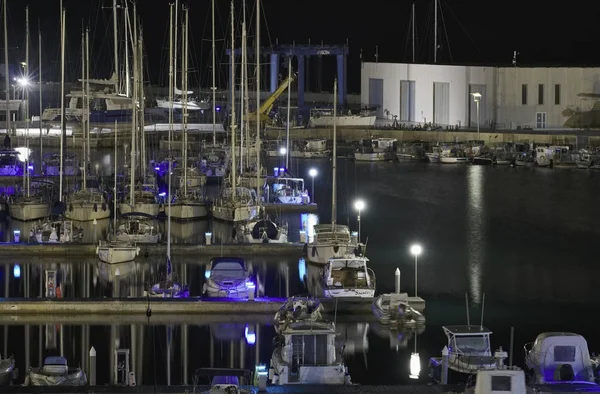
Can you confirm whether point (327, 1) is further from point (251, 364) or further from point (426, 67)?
point (251, 364)

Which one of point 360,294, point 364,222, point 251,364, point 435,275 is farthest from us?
point 364,222

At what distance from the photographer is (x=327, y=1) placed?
85.6 metres

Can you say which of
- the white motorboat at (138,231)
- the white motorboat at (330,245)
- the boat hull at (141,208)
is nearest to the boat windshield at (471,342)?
the white motorboat at (330,245)

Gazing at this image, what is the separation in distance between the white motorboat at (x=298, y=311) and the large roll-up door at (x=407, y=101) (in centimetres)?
3205

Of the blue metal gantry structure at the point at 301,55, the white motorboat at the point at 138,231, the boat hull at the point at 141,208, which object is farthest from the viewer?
the blue metal gantry structure at the point at 301,55

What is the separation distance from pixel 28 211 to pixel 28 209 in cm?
5

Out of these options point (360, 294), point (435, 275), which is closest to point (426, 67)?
point (435, 275)

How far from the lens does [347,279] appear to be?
80.5 feet

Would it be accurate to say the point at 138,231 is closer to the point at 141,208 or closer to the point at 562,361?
the point at 141,208

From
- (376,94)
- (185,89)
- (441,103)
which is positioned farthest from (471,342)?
(376,94)

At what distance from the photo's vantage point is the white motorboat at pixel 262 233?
1158 inches

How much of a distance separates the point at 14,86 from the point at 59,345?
138 feet

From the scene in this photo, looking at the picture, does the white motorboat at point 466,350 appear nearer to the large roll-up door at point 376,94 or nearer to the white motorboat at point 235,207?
the white motorboat at point 235,207

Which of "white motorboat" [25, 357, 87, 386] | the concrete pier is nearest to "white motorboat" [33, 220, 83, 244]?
the concrete pier
